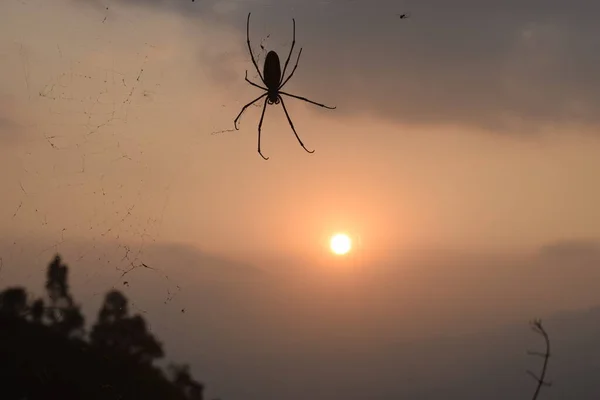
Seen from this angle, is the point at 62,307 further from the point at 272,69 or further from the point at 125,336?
the point at 272,69

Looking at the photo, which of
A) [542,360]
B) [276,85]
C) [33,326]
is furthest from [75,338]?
[276,85]

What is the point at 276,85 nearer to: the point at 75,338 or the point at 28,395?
the point at 75,338

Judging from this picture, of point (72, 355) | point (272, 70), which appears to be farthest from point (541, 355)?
point (272, 70)

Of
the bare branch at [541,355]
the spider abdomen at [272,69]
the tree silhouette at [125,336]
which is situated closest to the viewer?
the bare branch at [541,355]

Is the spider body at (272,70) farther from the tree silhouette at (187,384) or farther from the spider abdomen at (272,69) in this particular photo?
the tree silhouette at (187,384)

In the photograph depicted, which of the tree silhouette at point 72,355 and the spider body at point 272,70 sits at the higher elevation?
the spider body at point 272,70

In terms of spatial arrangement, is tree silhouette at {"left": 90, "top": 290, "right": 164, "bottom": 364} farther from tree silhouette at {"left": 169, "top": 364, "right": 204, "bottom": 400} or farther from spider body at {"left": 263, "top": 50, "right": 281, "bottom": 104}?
spider body at {"left": 263, "top": 50, "right": 281, "bottom": 104}

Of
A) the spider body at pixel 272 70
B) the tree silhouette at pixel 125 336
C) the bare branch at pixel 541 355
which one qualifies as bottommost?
the bare branch at pixel 541 355

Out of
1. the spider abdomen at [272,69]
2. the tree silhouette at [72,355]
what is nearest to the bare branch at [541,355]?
the tree silhouette at [72,355]
